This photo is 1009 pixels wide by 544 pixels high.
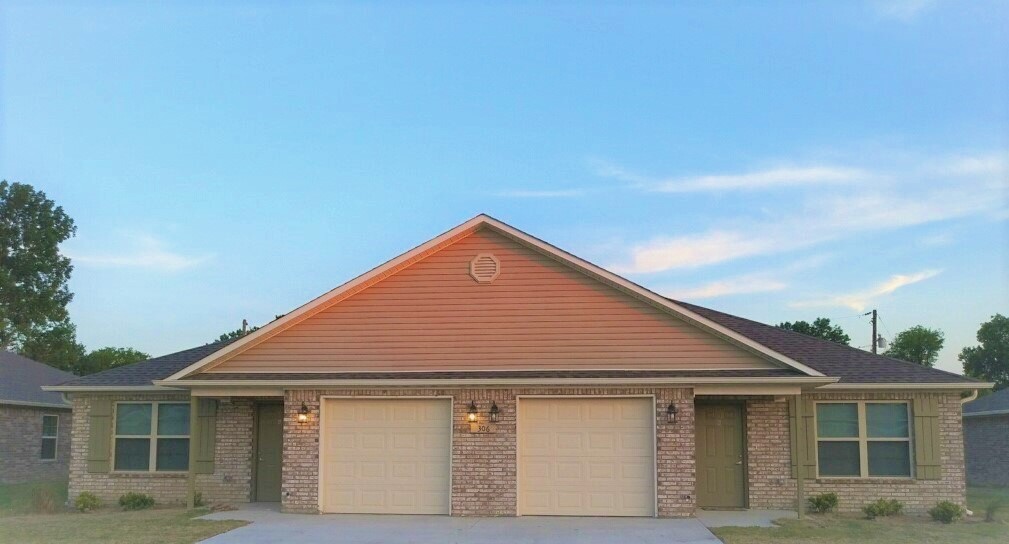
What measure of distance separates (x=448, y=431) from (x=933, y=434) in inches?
335

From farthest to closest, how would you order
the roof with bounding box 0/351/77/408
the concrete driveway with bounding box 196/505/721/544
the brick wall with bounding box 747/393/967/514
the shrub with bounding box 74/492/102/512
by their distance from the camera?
the roof with bounding box 0/351/77/408 < the shrub with bounding box 74/492/102/512 < the brick wall with bounding box 747/393/967/514 < the concrete driveway with bounding box 196/505/721/544

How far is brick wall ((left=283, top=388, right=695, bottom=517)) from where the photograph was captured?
1460 cm

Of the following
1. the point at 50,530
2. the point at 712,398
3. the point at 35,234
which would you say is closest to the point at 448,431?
the point at 712,398

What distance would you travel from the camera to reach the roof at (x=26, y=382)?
985 inches

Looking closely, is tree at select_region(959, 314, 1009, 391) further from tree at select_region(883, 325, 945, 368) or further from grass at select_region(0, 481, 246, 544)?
grass at select_region(0, 481, 246, 544)

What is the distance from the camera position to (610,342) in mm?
15273

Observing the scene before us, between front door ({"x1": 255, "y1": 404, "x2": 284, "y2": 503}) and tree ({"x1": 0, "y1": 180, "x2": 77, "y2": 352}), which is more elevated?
tree ({"x1": 0, "y1": 180, "x2": 77, "y2": 352})

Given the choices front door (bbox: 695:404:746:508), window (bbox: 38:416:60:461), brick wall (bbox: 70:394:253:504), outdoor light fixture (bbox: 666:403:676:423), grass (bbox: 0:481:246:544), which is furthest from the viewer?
window (bbox: 38:416:60:461)

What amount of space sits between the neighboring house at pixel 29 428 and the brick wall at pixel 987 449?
1028 inches

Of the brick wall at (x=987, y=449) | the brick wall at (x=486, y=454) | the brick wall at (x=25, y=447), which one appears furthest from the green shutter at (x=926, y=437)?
the brick wall at (x=25, y=447)

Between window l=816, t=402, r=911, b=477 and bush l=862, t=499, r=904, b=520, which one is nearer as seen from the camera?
bush l=862, t=499, r=904, b=520

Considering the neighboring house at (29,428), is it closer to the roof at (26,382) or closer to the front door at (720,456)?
the roof at (26,382)

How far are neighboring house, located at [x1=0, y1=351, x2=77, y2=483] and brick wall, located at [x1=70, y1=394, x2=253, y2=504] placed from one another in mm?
7201

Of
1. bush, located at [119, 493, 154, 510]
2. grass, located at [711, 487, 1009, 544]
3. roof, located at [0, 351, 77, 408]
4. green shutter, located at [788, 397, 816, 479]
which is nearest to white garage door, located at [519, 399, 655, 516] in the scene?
grass, located at [711, 487, 1009, 544]
